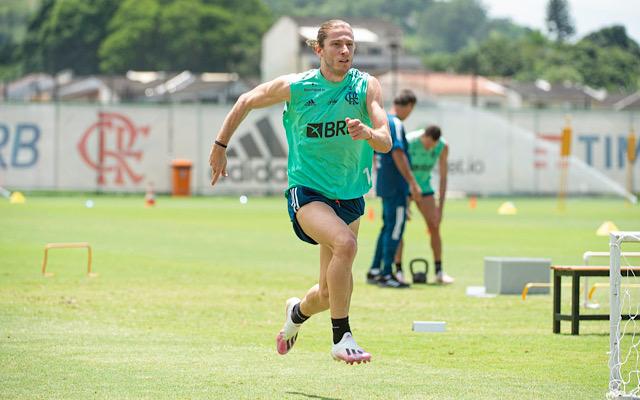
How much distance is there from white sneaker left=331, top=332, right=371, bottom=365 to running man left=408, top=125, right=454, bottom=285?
26.4 ft

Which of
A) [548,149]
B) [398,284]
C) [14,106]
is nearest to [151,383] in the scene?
[398,284]

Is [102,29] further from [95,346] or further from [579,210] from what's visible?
[95,346]

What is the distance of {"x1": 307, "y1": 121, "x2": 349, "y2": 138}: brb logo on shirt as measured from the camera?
905cm

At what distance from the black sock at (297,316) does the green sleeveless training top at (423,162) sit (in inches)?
301

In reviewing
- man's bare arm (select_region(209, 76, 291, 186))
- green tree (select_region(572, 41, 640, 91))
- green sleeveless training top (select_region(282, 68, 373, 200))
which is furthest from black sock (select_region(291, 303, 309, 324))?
green tree (select_region(572, 41, 640, 91))

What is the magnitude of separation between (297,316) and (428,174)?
25.6 feet

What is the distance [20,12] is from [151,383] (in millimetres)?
197945

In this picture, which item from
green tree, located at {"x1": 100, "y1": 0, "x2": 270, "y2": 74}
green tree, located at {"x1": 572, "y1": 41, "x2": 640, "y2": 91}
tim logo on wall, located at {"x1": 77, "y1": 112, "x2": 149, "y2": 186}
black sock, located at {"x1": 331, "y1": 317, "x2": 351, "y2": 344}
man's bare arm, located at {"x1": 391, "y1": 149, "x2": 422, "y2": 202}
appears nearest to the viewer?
black sock, located at {"x1": 331, "y1": 317, "x2": 351, "y2": 344}

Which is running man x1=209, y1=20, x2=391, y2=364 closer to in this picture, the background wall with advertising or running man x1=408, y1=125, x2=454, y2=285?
running man x1=408, y1=125, x2=454, y2=285

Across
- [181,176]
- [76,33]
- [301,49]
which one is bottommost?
[181,176]

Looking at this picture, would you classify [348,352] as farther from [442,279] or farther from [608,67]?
[608,67]

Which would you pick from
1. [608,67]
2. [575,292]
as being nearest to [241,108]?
[575,292]

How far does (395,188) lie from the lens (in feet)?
53.2

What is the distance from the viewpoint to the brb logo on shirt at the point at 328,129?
9.05 m
